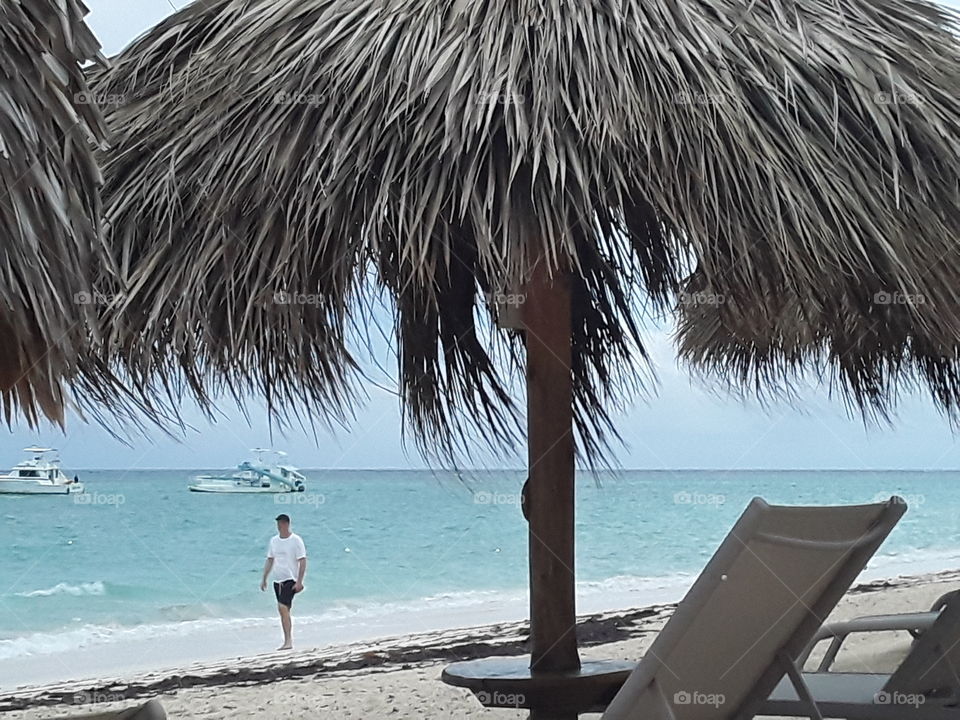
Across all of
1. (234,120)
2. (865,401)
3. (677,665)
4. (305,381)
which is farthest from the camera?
(865,401)

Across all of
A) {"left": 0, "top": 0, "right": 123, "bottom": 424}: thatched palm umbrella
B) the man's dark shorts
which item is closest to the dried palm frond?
{"left": 0, "top": 0, "right": 123, "bottom": 424}: thatched palm umbrella

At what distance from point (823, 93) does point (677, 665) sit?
1471 mm

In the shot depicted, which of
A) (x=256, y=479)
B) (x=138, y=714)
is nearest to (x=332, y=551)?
(x=256, y=479)

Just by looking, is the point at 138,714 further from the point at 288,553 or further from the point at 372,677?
the point at 288,553

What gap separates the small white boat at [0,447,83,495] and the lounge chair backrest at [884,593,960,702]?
25.9 metres

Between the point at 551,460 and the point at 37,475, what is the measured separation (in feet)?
84.0

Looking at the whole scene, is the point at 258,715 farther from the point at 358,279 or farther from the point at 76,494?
the point at 76,494

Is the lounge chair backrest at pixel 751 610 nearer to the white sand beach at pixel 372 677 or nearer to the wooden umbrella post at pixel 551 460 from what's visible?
the wooden umbrella post at pixel 551 460

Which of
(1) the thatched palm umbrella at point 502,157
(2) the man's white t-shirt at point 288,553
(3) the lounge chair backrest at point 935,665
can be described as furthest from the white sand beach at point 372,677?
(1) the thatched palm umbrella at point 502,157

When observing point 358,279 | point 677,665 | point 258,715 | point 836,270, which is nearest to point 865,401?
point 836,270

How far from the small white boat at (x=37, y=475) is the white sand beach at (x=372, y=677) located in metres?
15.2

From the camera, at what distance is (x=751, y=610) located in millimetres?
2133

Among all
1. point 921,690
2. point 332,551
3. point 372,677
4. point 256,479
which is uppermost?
point 921,690

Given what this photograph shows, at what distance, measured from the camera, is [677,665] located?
206 cm
